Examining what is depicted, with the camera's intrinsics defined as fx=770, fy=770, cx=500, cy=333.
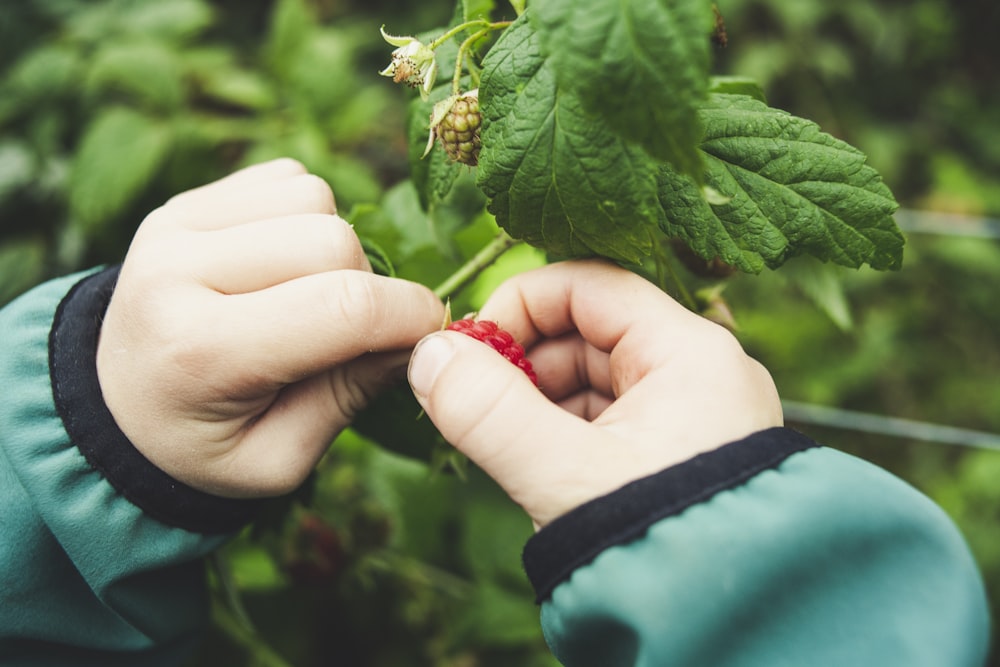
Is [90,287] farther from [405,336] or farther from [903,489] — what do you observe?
[903,489]

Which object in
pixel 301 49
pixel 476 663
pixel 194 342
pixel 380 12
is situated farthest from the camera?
pixel 380 12

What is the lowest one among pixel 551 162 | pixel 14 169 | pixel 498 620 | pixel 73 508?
pixel 498 620

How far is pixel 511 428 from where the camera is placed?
2.04 feet

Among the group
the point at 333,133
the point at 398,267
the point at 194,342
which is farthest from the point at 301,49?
the point at 194,342

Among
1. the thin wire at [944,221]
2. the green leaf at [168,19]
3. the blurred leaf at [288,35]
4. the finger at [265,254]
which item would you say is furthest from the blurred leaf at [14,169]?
the thin wire at [944,221]

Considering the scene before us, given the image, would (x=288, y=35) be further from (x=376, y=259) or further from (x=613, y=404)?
(x=613, y=404)

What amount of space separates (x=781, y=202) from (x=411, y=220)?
1.79 ft

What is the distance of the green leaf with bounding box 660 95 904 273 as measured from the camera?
696 millimetres

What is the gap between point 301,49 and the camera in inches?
71.8

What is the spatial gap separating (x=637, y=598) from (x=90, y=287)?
2.23ft

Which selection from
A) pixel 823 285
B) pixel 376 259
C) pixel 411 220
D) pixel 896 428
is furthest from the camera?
pixel 896 428

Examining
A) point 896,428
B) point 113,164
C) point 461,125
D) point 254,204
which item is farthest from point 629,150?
point 113,164

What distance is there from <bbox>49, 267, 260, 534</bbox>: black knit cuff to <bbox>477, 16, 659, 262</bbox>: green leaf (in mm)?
435

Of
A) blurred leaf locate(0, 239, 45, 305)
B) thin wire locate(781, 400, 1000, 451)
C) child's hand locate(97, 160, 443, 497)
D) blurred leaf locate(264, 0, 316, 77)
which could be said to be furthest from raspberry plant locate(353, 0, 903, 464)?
blurred leaf locate(0, 239, 45, 305)
